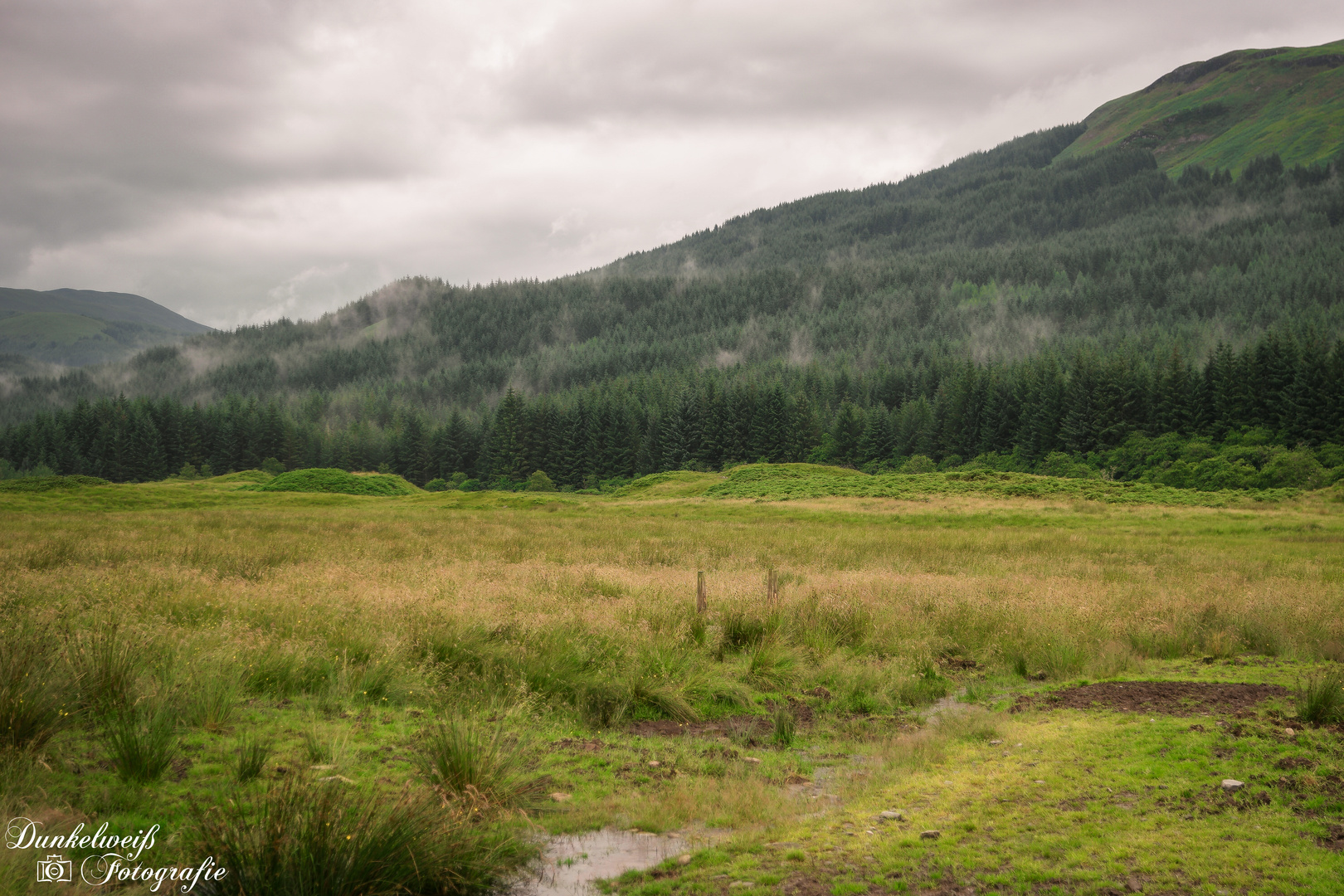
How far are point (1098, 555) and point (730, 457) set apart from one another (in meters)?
85.8

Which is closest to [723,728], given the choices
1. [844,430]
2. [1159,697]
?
[1159,697]

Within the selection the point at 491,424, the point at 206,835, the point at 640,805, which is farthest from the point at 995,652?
the point at 491,424

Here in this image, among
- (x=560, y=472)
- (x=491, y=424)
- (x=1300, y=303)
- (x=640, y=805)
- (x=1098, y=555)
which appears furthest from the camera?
(x=1300, y=303)

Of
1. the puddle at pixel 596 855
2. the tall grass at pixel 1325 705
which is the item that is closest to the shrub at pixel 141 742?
the puddle at pixel 596 855

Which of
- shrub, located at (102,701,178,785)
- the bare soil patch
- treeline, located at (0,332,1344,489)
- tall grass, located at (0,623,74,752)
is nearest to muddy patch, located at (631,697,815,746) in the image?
the bare soil patch

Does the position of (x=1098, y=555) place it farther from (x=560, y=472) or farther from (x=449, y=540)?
(x=560, y=472)

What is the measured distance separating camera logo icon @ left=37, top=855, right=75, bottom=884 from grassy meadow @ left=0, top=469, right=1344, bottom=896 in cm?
8

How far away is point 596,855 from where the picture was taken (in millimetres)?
5934

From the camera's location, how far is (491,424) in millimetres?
126000

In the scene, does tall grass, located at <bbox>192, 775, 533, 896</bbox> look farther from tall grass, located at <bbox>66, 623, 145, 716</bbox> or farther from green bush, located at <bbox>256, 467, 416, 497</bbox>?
green bush, located at <bbox>256, 467, 416, 497</bbox>

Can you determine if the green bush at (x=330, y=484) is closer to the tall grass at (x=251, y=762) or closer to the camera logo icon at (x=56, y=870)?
the tall grass at (x=251, y=762)

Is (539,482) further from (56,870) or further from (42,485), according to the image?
(56,870)

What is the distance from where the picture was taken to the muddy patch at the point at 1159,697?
29.2ft

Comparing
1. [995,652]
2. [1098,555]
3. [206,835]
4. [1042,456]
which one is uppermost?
[206,835]
